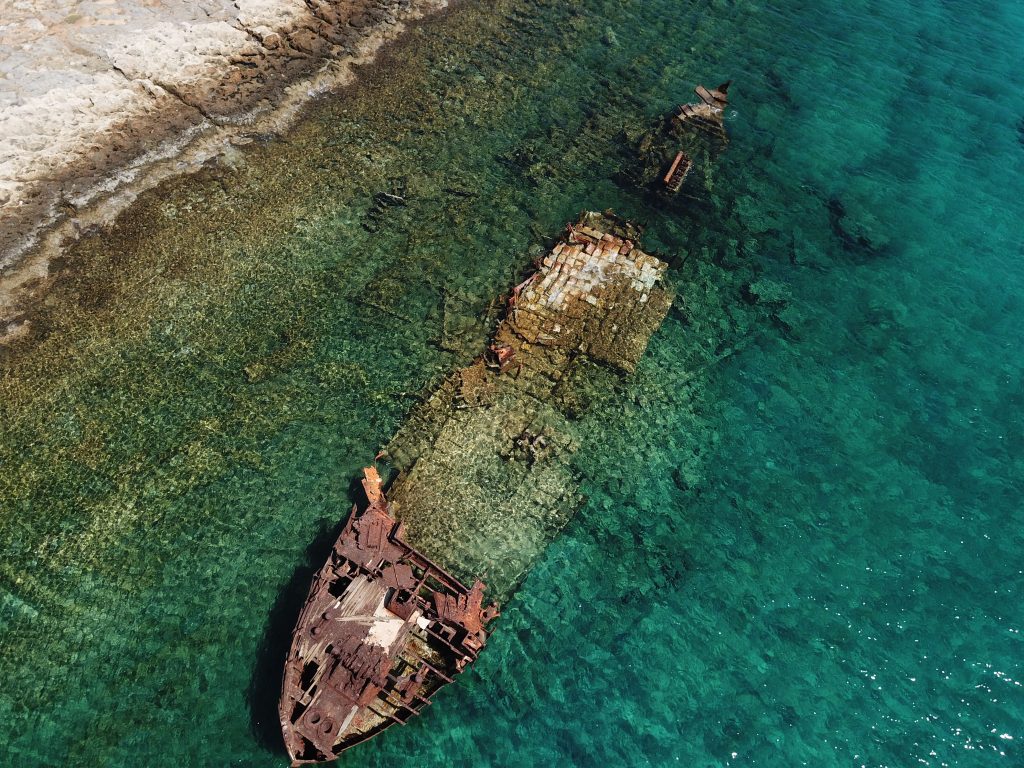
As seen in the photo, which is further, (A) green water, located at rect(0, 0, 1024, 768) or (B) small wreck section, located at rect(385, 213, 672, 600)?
(B) small wreck section, located at rect(385, 213, 672, 600)

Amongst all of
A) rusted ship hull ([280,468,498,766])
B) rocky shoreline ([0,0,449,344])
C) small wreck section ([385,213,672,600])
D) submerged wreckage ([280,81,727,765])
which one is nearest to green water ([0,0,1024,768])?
small wreck section ([385,213,672,600])

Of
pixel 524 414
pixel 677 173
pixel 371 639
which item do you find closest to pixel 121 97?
pixel 524 414

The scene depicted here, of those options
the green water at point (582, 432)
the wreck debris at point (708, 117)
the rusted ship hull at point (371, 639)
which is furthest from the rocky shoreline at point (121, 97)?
the wreck debris at point (708, 117)

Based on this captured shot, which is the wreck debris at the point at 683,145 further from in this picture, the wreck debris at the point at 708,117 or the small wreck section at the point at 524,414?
the small wreck section at the point at 524,414

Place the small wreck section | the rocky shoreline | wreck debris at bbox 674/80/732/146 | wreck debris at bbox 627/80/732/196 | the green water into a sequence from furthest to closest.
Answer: wreck debris at bbox 674/80/732/146
wreck debris at bbox 627/80/732/196
the rocky shoreline
the small wreck section
the green water

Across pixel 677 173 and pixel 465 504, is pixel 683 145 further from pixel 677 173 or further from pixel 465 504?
pixel 465 504

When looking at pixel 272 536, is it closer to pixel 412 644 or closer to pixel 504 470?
pixel 412 644

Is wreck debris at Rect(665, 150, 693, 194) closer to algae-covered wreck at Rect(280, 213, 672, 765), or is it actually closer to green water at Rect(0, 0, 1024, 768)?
green water at Rect(0, 0, 1024, 768)
